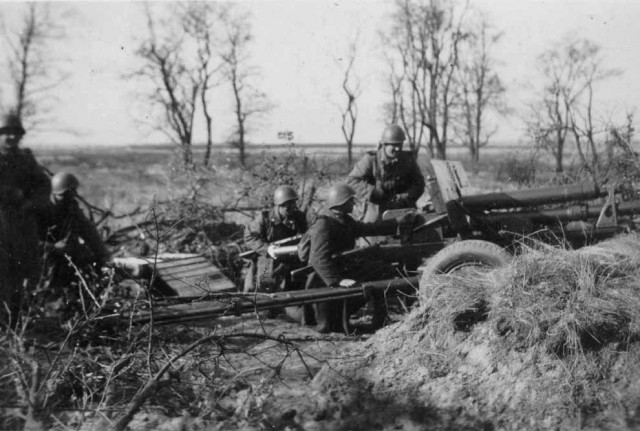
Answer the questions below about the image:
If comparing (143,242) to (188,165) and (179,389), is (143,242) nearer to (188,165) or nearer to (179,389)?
(188,165)

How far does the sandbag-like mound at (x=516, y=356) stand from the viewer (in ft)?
13.4

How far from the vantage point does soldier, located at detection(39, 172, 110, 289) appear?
758 cm

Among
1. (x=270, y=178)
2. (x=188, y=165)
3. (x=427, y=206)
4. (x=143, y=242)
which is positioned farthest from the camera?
(x=188, y=165)

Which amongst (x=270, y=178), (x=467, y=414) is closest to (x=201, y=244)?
(x=270, y=178)

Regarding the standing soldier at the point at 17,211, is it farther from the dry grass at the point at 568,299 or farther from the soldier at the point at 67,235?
the dry grass at the point at 568,299

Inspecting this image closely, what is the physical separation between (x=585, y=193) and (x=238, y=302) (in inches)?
146

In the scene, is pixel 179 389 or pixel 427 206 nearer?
pixel 179 389

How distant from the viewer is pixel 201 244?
10461mm

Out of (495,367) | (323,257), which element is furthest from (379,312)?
(495,367)

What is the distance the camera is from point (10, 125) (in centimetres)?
826

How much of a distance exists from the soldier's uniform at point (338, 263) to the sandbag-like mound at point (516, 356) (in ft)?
4.95

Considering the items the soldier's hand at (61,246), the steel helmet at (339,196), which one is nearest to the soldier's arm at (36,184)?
the soldier's hand at (61,246)

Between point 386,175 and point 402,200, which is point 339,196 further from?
point 386,175

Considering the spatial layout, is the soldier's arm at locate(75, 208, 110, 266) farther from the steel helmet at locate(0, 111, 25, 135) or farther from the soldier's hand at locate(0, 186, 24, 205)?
the steel helmet at locate(0, 111, 25, 135)
